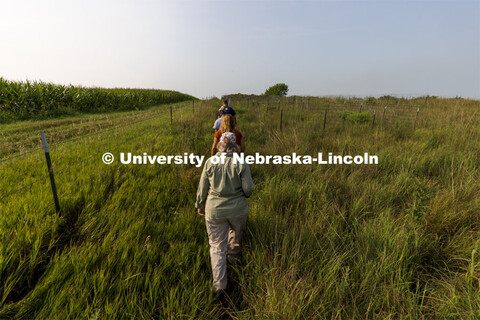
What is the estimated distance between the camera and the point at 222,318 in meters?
1.71

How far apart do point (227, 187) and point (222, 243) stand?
0.59 meters

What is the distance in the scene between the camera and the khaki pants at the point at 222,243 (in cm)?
185

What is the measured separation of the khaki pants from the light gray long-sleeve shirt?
0.31 ft

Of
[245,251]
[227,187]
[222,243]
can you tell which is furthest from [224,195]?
[245,251]

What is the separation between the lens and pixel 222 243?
199cm

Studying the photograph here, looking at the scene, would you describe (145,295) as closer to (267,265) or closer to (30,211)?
(267,265)

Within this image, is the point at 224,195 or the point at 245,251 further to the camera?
the point at 245,251

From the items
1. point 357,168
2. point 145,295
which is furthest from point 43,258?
point 357,168

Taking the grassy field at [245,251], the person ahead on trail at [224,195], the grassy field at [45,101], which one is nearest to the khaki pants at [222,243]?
the person ahead on trail at [224,195]

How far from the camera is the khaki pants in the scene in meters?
1.85

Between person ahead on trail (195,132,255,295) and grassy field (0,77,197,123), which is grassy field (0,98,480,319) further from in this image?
grassy field (0,77,197,123)

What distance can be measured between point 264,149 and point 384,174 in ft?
9.20

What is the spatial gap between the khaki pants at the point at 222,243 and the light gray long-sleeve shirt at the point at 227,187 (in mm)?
94

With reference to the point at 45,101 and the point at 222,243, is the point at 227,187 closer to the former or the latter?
the point at 222,243
